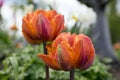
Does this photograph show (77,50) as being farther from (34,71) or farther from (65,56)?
(34,71)

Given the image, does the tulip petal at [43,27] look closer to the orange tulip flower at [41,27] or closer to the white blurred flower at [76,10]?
the orange tulip flower at [41,27]

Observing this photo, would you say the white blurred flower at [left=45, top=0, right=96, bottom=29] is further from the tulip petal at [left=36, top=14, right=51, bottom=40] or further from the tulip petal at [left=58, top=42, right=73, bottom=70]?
the tulip petal at [left=58, top=42, right=73, bottom=70]

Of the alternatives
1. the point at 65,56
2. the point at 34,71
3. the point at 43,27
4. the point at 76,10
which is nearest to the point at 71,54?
the point at 65,56

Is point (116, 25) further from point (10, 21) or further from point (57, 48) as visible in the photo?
point (57, 48)

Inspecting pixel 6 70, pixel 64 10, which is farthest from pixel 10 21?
pixel 6 70

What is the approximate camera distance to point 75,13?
3383 millimetres

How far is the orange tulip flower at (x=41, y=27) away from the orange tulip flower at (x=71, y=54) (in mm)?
188

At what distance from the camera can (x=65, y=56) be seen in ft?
5.08

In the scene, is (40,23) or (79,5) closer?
(40,23)

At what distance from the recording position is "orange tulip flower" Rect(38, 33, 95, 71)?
1550 millimetres

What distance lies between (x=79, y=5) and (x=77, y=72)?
73 cm

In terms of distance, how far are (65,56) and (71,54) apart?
0.09ft

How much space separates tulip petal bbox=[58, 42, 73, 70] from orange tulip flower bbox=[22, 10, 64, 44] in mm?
231

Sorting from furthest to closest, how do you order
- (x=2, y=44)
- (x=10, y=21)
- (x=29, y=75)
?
(x=10, y=21) < (x=2, y=44) < (x=29, y=75)
